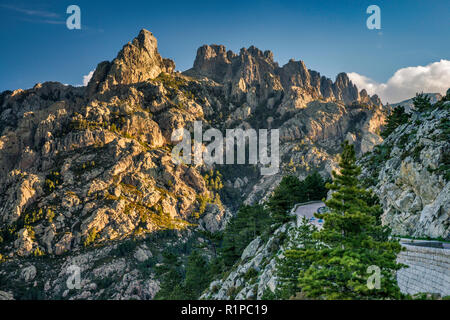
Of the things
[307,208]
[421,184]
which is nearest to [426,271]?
[421,184]

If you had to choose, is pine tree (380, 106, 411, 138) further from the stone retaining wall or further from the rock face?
the stone retaining wall

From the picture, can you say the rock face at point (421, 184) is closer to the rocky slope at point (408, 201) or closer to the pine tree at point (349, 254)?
the rocky slope at point (408, 201)

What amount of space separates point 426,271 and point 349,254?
701cm

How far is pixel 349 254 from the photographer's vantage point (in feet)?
47.0

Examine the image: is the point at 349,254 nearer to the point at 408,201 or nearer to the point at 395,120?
the point at 408,201

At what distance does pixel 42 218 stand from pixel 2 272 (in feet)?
109

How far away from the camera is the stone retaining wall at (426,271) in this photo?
15570 millimetres

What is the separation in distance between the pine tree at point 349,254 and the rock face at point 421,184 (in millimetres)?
14098

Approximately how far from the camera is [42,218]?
157 m

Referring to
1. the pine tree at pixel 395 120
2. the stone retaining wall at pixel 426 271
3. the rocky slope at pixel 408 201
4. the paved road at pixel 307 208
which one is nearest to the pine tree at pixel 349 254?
the stone retaining wall at pixel 426 271

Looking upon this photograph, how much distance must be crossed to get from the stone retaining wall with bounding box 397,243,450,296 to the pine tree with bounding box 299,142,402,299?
Answer: 8.91ft

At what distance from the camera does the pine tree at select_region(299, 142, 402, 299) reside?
44.3 feet

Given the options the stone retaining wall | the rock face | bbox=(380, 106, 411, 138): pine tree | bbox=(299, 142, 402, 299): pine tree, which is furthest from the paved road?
bbox=(380, 106, 411, 138): pine tree
